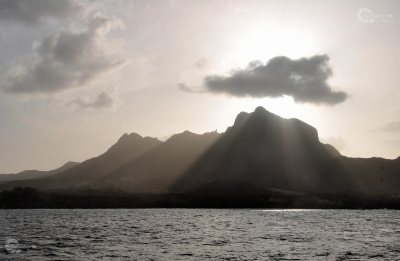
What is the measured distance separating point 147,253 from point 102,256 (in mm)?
6795

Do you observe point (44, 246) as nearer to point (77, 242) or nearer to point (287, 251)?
point (77, 242)

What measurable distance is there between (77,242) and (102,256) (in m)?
19.6

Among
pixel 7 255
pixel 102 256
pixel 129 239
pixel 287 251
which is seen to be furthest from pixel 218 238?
pixel 7 255

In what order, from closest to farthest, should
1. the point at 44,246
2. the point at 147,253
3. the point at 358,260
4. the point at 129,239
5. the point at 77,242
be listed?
the point at 358,260 < the point at 147,253 < the point at 44,246 < the point at 77,242 < the point at 129,239

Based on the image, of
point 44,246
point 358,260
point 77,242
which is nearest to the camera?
point 358,260

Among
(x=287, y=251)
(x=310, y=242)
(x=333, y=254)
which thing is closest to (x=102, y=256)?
(x=287, y=251)

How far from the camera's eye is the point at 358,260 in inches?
2418

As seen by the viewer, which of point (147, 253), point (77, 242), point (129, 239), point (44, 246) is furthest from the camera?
point (129, 239)

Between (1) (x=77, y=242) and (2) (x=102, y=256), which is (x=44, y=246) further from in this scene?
(2) (x=102, y=256)

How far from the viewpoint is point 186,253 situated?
220 ft

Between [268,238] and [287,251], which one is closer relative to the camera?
[287,251]

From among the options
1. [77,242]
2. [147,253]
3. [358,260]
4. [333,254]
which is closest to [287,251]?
[333,254]

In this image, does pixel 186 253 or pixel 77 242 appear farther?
pixel 77 242

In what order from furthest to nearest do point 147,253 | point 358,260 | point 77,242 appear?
point 77,242
point 147,253
point 358,260
